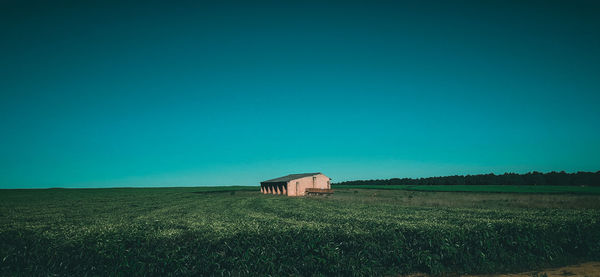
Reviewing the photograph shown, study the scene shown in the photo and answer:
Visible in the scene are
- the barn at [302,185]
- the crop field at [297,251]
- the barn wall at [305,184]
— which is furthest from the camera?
the barn wall at [305,184]

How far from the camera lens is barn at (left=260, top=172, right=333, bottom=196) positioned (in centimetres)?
5300

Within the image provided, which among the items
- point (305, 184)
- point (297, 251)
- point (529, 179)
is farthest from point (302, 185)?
point (529, 179)

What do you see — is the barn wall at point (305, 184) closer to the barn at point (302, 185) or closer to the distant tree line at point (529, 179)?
the barn at point (302, 185)

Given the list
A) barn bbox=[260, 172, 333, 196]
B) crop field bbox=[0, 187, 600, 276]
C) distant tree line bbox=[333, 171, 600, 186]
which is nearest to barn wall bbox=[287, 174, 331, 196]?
barn bbox=[260, 172, 333, 196]

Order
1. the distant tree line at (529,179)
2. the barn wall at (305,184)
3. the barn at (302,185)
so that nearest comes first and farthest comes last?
the barn at (302,185) < the barn wall at (305,184) < the distant tree line at (529,179)

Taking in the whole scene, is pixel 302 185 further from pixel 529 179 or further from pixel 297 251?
pixel 529 179

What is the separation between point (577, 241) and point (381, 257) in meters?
8.92

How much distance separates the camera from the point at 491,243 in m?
10.5

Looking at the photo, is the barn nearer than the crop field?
No

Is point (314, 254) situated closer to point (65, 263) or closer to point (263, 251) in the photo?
point (263, 251)

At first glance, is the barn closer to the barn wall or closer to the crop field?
the barn wall

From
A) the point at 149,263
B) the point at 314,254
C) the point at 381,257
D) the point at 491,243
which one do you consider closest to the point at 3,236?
the point at 149,263

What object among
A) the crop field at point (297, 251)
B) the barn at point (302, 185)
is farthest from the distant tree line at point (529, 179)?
the crop field at point (297, 251)

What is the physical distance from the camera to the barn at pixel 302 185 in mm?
53000
